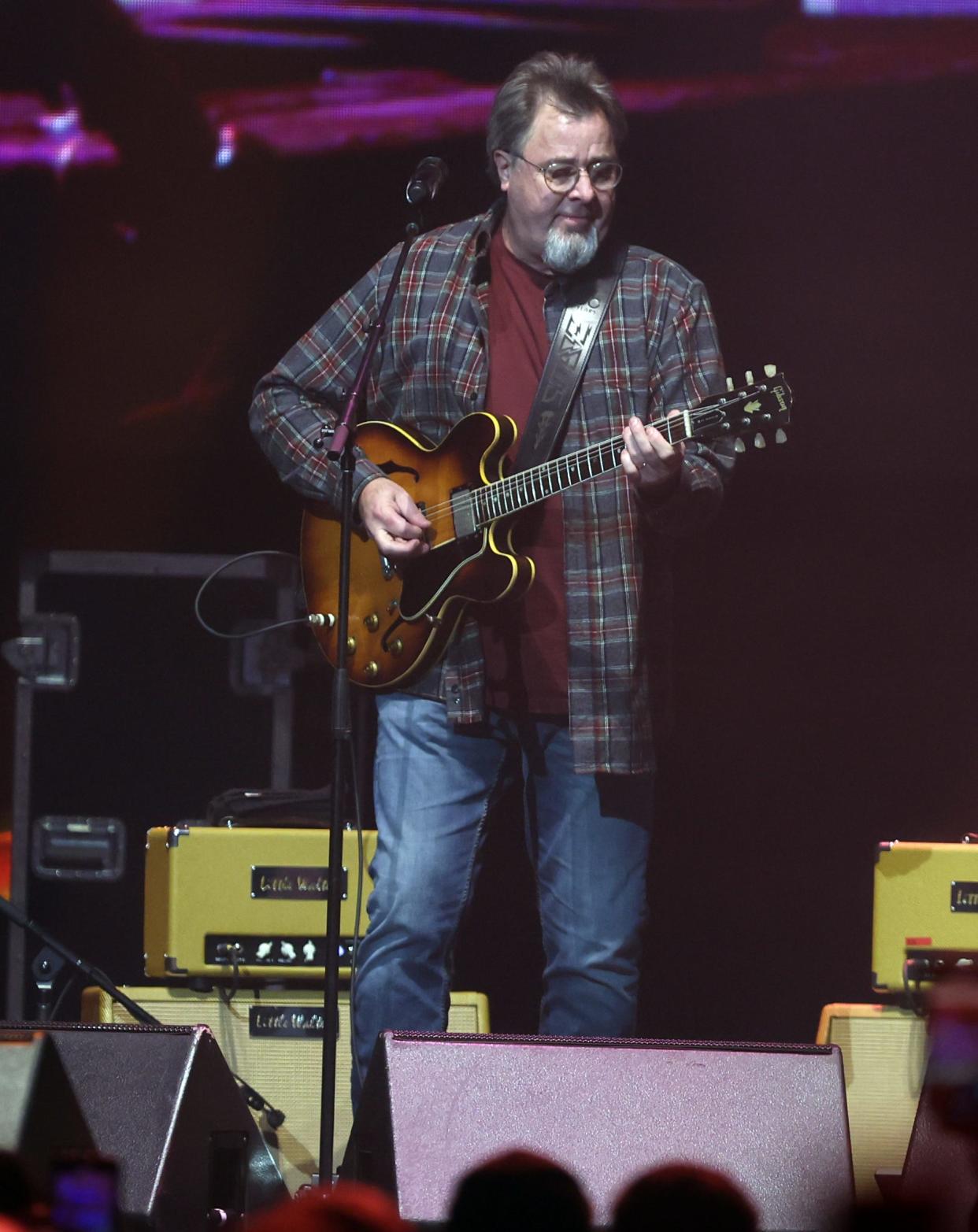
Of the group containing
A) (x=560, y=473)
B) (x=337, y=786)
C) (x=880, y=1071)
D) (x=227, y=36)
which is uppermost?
(x=227, y=36)

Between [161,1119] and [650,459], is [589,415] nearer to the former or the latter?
[650,459]

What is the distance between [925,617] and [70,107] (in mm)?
2630

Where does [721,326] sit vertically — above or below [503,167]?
below

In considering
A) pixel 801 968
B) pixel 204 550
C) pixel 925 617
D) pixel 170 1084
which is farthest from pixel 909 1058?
pixel 204 550


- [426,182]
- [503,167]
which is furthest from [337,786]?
[503,167]

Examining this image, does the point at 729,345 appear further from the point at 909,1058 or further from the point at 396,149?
the point at 909,1058

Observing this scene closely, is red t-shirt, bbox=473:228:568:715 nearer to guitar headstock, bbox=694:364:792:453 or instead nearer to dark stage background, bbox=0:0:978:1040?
guitar headstock, bbox=694:364:792:453

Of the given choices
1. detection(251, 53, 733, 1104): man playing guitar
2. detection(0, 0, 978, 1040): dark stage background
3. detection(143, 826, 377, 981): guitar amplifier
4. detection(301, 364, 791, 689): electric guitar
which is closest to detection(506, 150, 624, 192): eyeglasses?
detection(251, 53, 733, 1104): man playing guitar

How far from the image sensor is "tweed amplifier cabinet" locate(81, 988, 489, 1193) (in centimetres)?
405

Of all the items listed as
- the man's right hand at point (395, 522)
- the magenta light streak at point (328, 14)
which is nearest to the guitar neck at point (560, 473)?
the man's right hand at point (395, 522)

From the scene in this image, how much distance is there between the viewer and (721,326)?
4.73m

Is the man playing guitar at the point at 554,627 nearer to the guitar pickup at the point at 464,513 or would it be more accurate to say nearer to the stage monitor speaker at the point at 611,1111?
the guitar pickup at the point at 464,513

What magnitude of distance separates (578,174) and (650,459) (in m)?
0.67

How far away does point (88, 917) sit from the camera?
4594 mm
